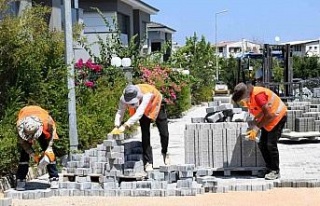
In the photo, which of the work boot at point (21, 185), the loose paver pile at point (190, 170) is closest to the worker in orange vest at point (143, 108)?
the loose paver pile at point (190, 170)

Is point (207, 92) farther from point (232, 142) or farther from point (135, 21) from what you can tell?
point (232, 142)

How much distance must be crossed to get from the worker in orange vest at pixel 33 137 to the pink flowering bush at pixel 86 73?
19.1 ft

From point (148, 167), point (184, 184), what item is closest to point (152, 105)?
point (148, 167)

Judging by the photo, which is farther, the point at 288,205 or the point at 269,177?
the point at 269,177

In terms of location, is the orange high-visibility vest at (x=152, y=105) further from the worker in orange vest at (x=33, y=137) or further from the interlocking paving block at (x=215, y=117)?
the worker in orange vest at (x=33, y=137)

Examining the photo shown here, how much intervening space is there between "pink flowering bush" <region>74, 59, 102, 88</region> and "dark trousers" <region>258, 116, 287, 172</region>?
646cm

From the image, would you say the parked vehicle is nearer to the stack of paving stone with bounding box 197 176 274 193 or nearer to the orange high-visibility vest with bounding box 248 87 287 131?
the orange high-visibility vest with bounding box 248 87 287 131

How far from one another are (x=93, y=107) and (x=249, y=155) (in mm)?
5282

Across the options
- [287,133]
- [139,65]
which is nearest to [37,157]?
[287,133]

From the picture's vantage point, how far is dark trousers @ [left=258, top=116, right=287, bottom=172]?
1087cm

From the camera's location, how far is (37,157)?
10797 millimetres

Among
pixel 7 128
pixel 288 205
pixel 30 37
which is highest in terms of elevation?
pixel 30 37

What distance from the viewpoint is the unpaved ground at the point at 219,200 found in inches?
360

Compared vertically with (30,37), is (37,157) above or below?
below
